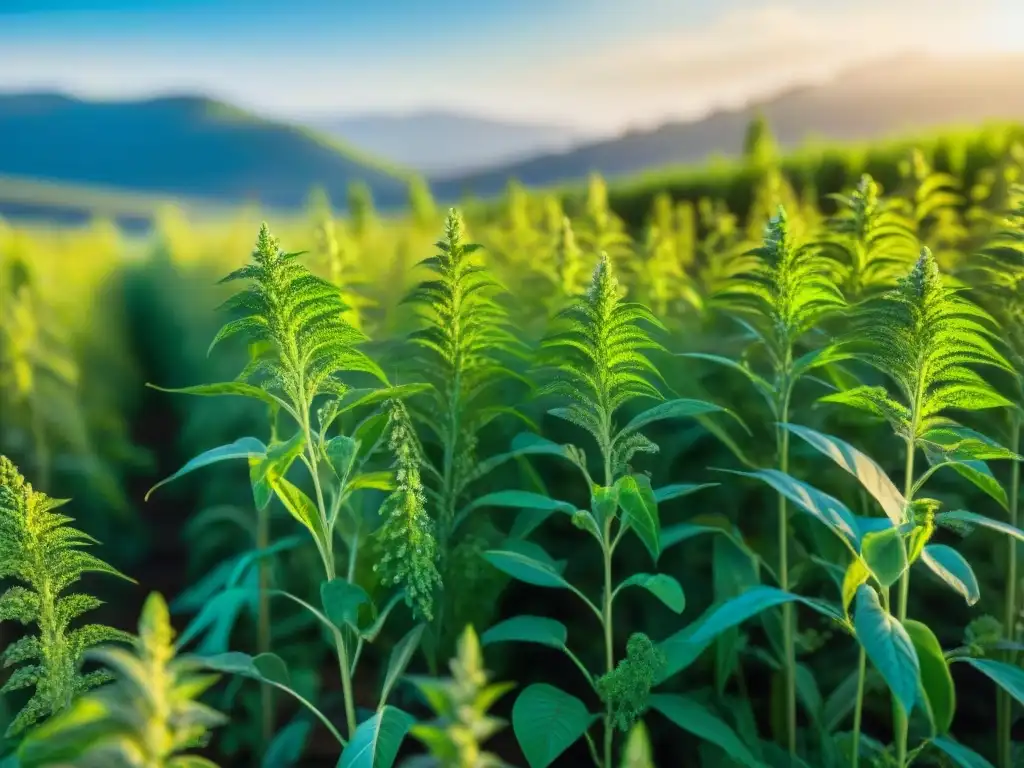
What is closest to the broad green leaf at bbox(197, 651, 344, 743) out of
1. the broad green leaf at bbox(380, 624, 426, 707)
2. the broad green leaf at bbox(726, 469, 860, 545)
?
the broad green leaf at bbox(380, 624, 426, 707)

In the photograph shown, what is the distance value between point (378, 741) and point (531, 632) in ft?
1.40

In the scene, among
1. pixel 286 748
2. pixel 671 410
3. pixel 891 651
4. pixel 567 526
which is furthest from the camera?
pixel 567 526

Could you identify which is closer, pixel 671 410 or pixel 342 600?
pixel 342 600

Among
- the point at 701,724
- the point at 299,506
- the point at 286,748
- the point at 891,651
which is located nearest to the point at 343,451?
the point at 299,506

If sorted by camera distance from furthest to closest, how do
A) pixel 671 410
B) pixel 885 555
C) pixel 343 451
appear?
pixel 671 410
pixel 343 451
pixel 885 555

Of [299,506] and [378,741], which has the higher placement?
[299,506]

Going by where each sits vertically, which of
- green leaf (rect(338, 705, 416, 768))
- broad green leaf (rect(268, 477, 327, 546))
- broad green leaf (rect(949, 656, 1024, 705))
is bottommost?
broad green leaf (rect(949, 656, 1024, 705))

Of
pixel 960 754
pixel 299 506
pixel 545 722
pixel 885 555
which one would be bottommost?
pixel 960 754

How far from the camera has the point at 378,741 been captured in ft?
5.40

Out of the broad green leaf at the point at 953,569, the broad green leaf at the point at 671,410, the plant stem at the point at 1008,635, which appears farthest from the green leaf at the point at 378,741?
the plant stem at the point at 1008,635

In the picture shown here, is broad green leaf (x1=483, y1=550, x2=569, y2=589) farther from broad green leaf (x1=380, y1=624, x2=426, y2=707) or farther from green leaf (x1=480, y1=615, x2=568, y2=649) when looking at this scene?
broad green leaf (x1=380, y1=624, x2=426, y2=707)

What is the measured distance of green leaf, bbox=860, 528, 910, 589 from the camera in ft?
5.08

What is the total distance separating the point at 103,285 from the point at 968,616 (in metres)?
6.65

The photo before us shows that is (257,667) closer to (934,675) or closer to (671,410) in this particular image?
(671,410)
